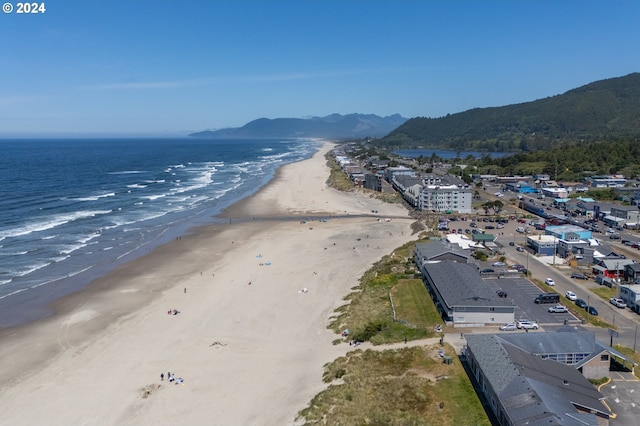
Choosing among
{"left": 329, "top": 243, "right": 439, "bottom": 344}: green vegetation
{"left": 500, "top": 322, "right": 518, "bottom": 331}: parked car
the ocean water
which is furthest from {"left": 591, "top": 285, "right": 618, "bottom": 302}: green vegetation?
the ocean water

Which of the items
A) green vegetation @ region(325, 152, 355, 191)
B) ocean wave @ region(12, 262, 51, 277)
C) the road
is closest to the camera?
the road

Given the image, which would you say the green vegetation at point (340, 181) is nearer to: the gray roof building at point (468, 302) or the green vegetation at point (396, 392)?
the gray roof building at point (468, 302)

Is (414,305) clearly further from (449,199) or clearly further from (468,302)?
(449,199)

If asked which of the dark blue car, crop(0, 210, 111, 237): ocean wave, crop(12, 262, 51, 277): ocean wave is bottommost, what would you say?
the dark blue car

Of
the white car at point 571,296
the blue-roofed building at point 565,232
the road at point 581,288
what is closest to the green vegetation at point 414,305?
the road at point 581,288

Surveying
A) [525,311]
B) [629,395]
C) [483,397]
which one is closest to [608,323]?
[525,311]

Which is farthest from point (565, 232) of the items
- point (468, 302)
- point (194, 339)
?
point (194, 339)

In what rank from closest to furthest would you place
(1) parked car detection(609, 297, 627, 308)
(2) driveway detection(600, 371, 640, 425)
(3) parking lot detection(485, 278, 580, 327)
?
1. (2) driveway detection(600, 371, 640, 425)
2. (3) parking lot detection(485, 278, 580, 327)
3. (1) parked car detection(609, 297, 627, 308)

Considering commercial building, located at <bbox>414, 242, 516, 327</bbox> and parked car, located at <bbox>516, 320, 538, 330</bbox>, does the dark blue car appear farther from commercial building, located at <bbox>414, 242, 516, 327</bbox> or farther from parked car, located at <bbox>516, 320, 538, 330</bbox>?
commercial building, located at <bbox>414, 242, 516, 327</bbox>
